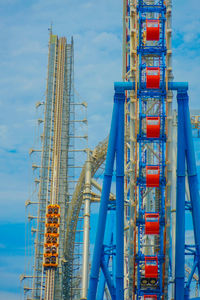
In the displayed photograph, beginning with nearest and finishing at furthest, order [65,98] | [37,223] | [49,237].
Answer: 1. [49,237]
2. [37,223]
3. [65,98]

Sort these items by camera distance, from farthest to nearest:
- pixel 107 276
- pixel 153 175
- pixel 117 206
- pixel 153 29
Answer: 1. pixel 107 276
2. pixel 153 29
3. pixel 117 206
4. pixel 153 175

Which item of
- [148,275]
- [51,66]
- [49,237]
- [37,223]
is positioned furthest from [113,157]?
[51,66]

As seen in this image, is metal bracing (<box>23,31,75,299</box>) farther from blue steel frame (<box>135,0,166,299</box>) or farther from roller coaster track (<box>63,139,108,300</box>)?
blue steel frame (<box>135,0,166,299</box>)

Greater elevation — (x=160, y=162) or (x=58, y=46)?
(x=58, y=46)

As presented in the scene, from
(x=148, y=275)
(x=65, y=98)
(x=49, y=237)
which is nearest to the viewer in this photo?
(x=148, y=275)

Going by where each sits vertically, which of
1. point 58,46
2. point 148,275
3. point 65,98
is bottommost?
point 148,275

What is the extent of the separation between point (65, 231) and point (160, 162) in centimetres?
2281

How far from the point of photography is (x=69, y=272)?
180 ft

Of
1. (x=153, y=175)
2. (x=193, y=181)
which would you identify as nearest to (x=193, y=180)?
(x=193, y=181)

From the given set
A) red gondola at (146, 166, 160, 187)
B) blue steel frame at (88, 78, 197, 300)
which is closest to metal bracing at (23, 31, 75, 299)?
blue steel frame at (88, 78, 197, 300)

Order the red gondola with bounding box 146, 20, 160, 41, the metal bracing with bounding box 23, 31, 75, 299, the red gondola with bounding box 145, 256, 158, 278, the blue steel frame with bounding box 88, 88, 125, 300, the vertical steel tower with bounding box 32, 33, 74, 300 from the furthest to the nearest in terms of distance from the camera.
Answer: the metal bracing with bounding box 23, 31, 75, 299, the vertical steel tower with bounding box 32, 33, 74, 300, the red gondola with bounding box 146, 20, 160, 41, the blue steel frame with bounding box 88, 88, 125, 300, the red gondola with bounding box 145, 256, 158, 278

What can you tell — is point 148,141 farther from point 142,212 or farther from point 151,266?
point 151,266

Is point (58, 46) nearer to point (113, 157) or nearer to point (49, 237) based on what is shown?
point (49, 237)

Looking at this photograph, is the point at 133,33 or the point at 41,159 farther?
the point at 41,159
